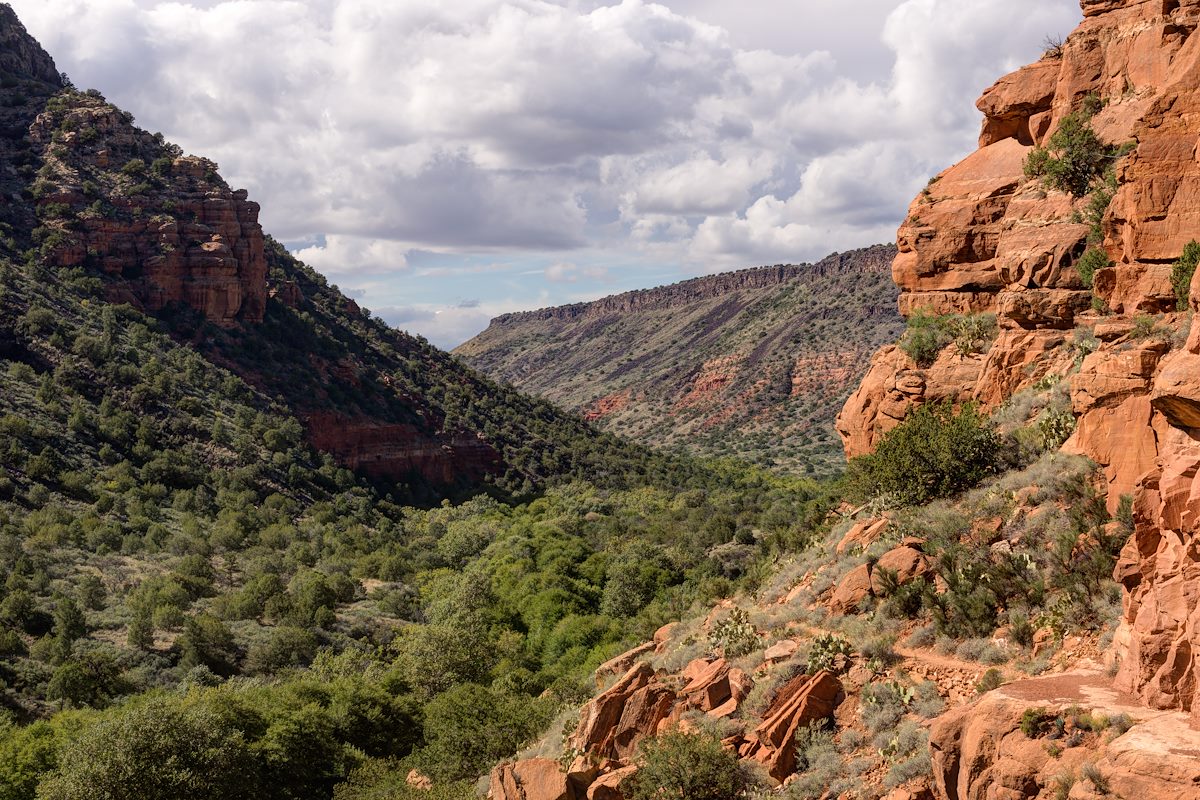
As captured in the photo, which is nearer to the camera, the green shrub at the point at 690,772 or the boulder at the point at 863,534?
the green shrub at the point at 690,772

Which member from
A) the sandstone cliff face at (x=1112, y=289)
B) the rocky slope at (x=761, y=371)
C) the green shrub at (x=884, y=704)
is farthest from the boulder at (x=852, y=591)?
the rocky slope at (x=761, y=371)

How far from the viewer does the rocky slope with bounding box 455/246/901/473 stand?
12538cm

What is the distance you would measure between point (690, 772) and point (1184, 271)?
11.5 metres

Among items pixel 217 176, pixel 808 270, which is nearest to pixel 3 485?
pixel 217 176

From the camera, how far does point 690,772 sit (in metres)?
15.0

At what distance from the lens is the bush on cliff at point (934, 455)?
773 inches

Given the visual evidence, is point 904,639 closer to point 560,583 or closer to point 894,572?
point 894,572

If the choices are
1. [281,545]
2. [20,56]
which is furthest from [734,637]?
[20,56]

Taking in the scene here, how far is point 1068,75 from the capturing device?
22656 millimetres

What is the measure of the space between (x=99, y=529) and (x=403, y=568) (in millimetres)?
17455

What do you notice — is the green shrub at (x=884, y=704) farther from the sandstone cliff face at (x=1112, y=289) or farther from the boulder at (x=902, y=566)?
the sandstone cliff face at (x=1112, y=289)

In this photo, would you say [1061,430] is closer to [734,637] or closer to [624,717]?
[734,637]

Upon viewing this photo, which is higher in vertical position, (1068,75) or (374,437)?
(1068,75)

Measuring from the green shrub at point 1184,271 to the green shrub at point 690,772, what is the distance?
10.6 metres
